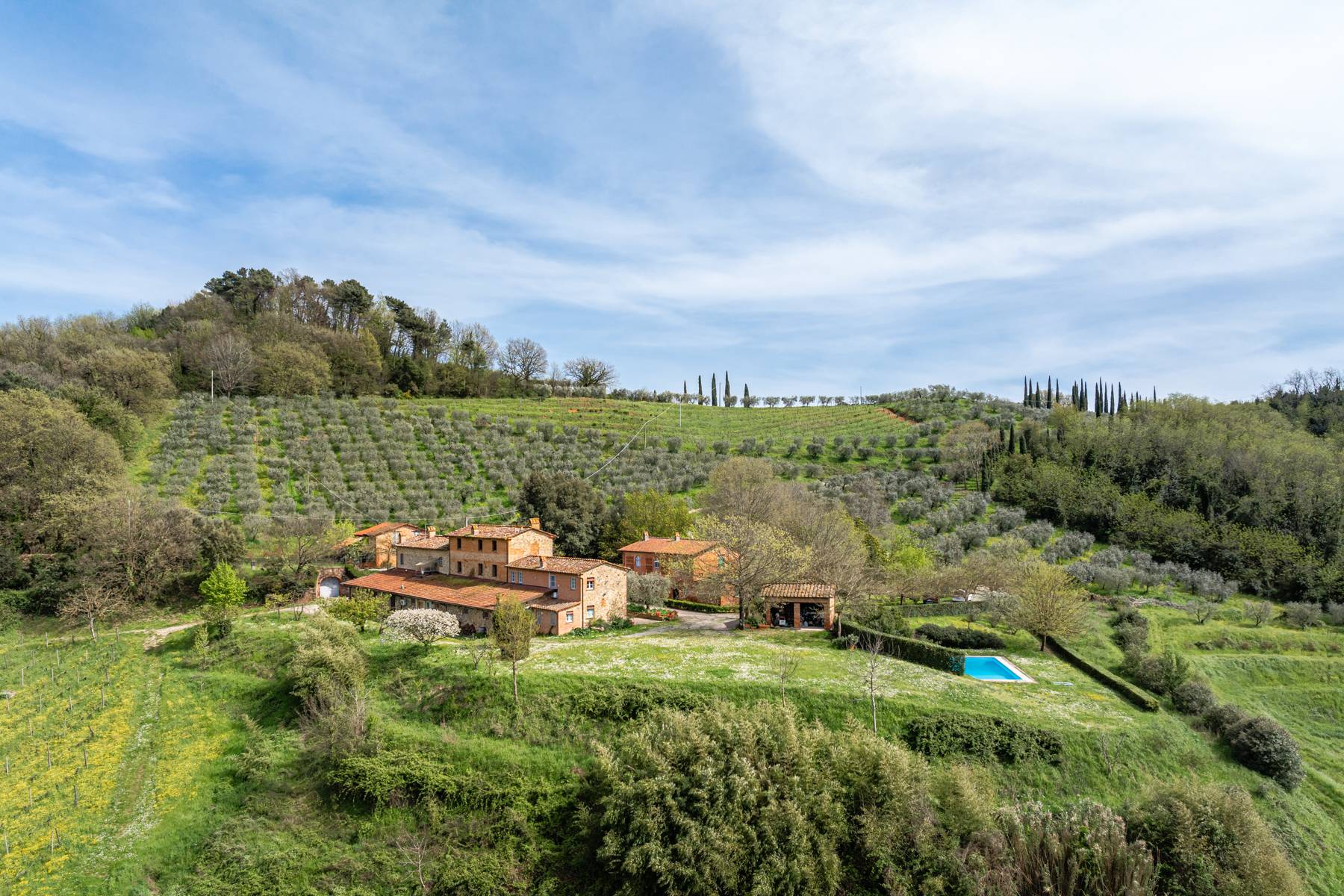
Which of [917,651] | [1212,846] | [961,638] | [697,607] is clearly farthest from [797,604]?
[1212,846]

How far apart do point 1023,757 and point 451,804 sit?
813 inches

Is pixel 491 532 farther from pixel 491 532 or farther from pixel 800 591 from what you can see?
pixel 800 591

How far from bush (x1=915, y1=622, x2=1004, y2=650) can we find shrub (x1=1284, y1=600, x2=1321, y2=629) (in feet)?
84.6

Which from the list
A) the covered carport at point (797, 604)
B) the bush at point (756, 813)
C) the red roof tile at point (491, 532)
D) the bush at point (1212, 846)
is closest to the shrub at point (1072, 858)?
the bush at point (1212, 846)

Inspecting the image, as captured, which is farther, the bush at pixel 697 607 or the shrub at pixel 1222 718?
the bush at pixel 697 607

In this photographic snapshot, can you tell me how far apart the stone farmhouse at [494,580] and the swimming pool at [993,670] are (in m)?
20.2

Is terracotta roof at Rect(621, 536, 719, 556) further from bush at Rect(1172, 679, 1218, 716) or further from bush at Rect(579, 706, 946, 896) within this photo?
bush at Rect(579, 706, 946, 896)

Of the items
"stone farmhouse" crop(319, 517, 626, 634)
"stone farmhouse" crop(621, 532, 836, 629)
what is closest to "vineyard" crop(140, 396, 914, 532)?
"stone farmhouse" crop(319, 517, 626, 634)

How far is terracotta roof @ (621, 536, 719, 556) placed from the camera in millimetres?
50000

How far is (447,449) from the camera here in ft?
246

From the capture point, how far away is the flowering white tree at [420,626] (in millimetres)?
31922

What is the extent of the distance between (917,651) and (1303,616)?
3402cm

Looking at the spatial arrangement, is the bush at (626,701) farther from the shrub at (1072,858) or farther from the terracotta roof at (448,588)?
the terracotta roof at (448,588)

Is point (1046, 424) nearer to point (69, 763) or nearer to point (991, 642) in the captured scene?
point (991, 642)
